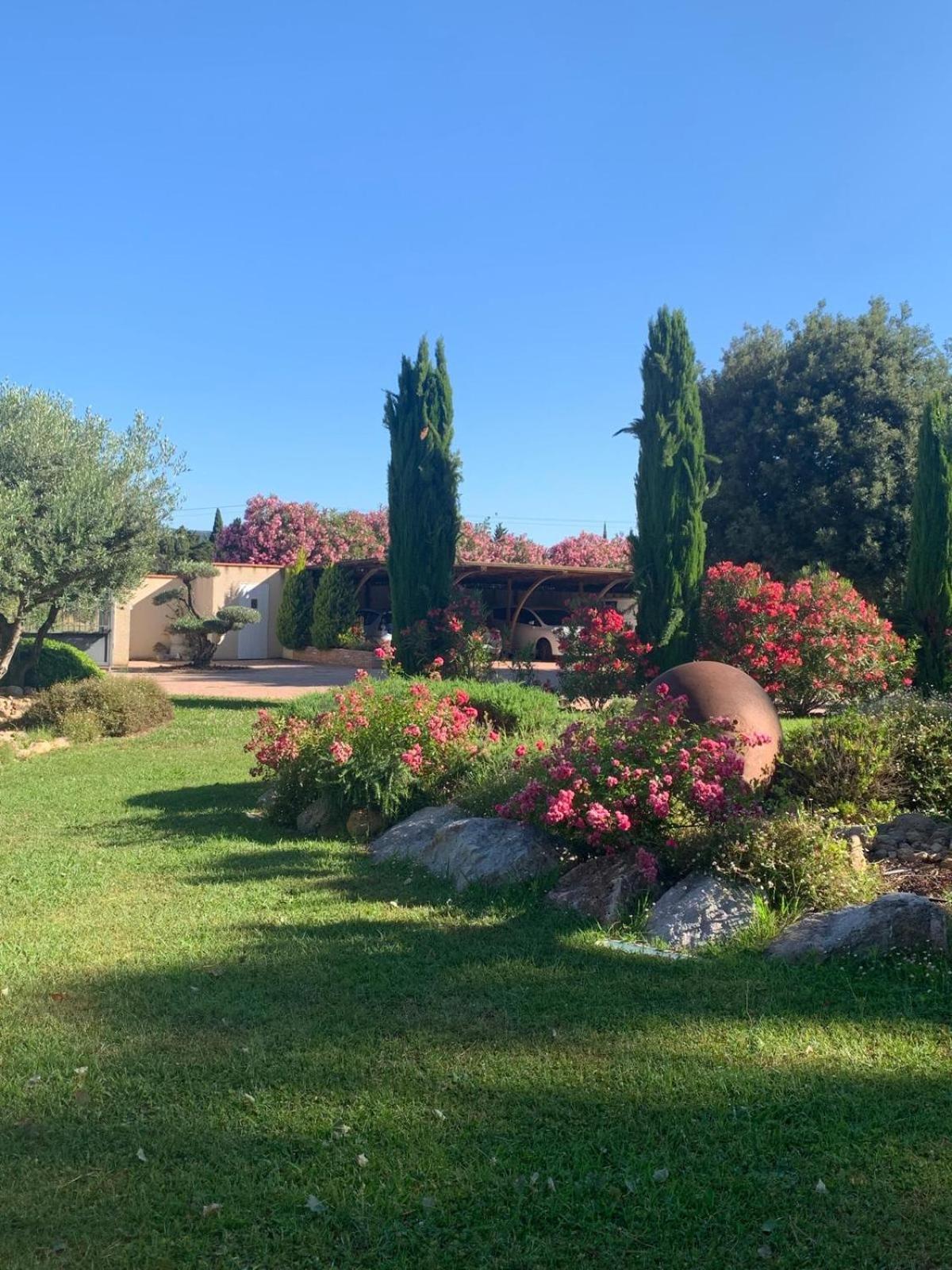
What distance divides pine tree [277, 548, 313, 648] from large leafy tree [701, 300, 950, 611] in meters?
12.6

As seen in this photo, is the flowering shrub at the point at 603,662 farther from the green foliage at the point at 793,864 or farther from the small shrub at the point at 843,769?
the green foliage at the point at 793,864

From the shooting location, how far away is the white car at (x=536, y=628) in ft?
98.5

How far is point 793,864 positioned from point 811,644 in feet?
28.0

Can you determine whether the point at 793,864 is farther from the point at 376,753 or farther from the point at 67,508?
the point at 67,508

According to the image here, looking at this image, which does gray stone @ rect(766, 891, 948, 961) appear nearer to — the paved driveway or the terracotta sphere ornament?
the terracotta sphere ornament

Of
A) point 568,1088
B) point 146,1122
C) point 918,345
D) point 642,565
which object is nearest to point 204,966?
point 146,1122

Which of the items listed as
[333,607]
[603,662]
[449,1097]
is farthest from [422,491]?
[449,1097]

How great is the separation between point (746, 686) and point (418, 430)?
12.3m

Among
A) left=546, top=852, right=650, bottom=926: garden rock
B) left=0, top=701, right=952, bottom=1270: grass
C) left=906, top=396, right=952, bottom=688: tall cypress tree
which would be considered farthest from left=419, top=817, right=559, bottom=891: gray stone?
left=906, top=396, right=952, bottom=688: tall cypress tree

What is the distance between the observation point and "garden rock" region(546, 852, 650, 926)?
17.0 ft

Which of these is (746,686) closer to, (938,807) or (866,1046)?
(938,807)

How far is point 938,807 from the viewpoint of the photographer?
641 cm

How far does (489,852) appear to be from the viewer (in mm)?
5949

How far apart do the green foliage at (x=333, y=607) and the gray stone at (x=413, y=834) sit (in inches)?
834
